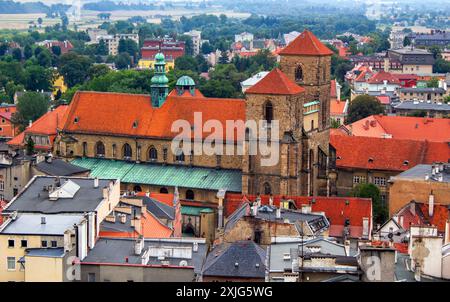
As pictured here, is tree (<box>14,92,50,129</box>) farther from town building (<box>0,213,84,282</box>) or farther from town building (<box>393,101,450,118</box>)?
A: town building (<box>0,213,84,282</box>)

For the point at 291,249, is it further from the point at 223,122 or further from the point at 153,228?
the point at 223,122

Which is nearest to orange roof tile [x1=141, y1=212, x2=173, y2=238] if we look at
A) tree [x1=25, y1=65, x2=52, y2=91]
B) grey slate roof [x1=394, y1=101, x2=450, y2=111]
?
grey slate roof [x1=394, y1=101, x2=450, y2=111]

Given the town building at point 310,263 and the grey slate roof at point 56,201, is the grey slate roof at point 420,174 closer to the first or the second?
the town building at point 310,263

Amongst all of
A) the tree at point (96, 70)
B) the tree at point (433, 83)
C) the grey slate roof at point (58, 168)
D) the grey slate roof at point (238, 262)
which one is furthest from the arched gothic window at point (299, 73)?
the tree at point (96, 70)

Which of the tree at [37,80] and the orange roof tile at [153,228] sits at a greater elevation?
the orange roof tile at [153,228]

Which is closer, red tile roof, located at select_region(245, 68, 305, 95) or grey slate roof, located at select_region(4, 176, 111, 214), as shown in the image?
grey slate roof, located at select_region(4, 176, 111, 214)

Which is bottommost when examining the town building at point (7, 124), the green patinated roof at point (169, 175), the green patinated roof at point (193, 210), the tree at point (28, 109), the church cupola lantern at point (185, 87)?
the town building at point (7, 124)
